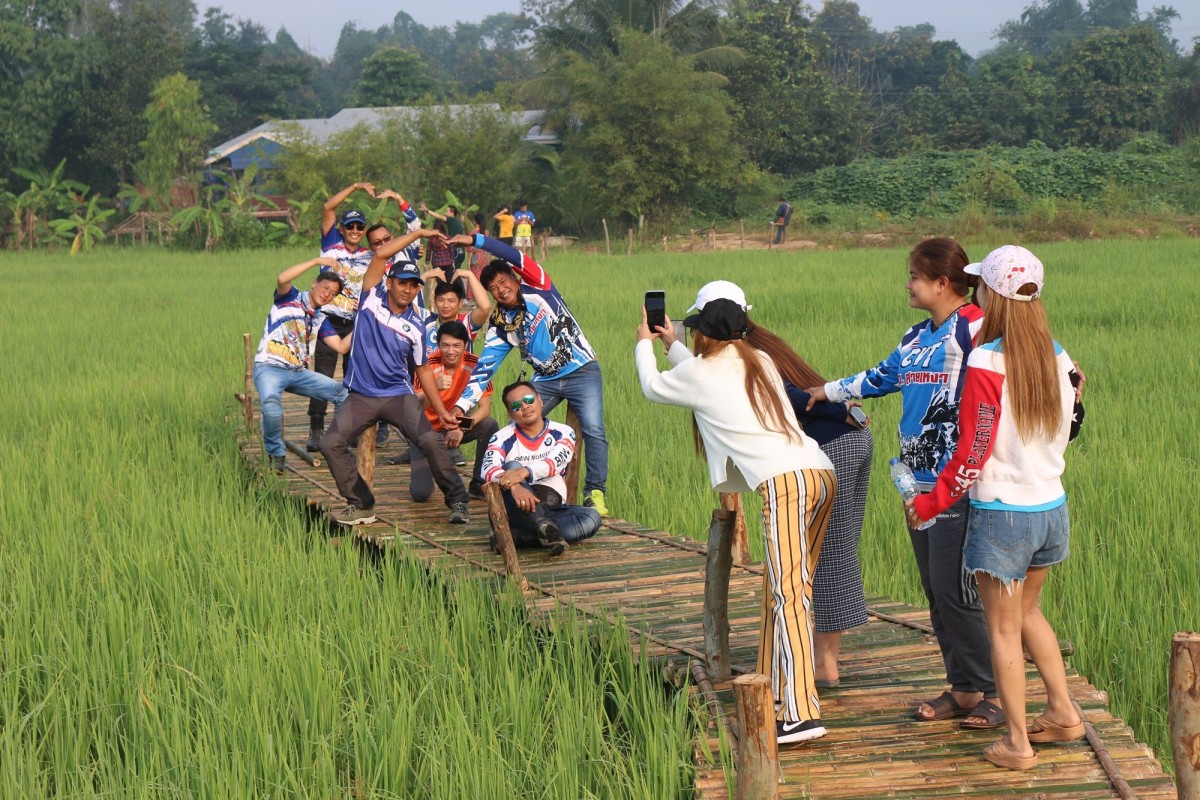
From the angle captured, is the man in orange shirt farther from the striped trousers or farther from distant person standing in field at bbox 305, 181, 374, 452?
the striped trousers

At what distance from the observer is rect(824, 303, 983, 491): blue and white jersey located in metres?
3.72

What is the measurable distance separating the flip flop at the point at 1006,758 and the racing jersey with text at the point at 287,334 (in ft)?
17.4

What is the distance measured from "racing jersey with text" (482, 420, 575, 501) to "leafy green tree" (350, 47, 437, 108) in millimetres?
48210

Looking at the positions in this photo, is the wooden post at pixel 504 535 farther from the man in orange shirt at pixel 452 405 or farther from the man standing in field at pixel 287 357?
the man standing in field at pixel 287 357

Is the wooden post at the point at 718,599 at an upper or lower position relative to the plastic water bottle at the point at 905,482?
lower

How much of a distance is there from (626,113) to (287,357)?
2583cm

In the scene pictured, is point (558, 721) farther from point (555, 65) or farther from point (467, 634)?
point (555, 65)

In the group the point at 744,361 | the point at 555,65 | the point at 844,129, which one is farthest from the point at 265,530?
the point at 844,129

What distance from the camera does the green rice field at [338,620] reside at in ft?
12.6

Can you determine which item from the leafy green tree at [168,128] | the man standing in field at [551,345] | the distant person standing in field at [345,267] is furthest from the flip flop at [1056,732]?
the leafy green tree at [168,128]

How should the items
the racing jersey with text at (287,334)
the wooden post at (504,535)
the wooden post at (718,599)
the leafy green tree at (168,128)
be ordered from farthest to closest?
1. the leafy green tree at (168,128)
2. the racing jersey with text at (287,334)
3. the wooden post at (504,535)
4. the wooden post at (718,599)

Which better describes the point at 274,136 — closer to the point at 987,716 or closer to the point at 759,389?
the point at 759,389

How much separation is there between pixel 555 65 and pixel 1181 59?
64.7 feet

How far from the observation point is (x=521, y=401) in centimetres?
593
